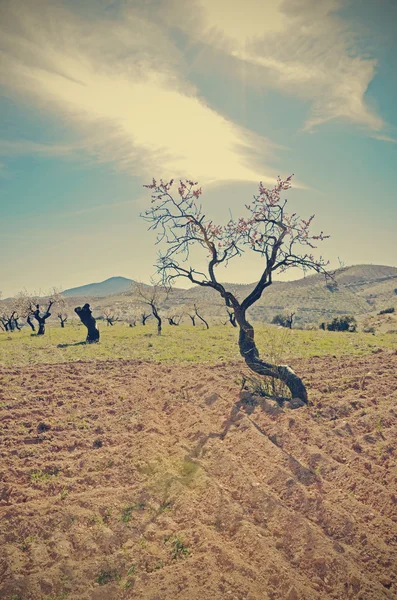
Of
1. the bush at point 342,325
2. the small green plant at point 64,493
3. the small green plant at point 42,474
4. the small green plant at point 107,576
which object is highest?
the bush at point 342,325

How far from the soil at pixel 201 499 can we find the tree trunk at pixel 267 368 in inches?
23.8

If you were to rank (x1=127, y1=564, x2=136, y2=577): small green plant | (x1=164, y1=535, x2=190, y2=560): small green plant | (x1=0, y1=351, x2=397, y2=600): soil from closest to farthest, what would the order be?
(x1=0, y1=351, x2=397, y2=600): soil < (x1=127, y1=564, x2=136, y2=577): small green plant < (x1=164, y1=535, x2=190, y2=560): small green plant

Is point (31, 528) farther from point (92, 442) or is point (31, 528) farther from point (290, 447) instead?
point (290, 447)

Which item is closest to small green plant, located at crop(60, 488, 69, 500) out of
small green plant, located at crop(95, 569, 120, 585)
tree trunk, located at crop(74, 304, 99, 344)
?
small green plant, located at crop(95, 569, 120, 585)

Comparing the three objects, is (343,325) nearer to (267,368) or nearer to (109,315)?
(267,368)

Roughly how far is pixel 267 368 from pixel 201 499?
21.7ft

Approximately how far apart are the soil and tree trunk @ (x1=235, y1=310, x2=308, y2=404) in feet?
1.98

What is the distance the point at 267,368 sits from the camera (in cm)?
1235

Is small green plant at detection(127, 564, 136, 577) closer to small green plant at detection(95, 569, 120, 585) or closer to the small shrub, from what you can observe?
small green plant at detection(95, 569, 120, 585)

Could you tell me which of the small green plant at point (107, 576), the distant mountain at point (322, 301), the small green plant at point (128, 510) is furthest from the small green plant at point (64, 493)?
the distant mountain at point (322, 301)

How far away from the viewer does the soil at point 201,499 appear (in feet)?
15.2

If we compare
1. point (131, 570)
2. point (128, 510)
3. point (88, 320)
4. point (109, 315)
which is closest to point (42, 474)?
point (128, 510)

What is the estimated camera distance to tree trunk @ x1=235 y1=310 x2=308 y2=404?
11.1 m

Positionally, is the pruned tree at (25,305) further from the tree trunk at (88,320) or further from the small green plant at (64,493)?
the small green plant at (64,493)
